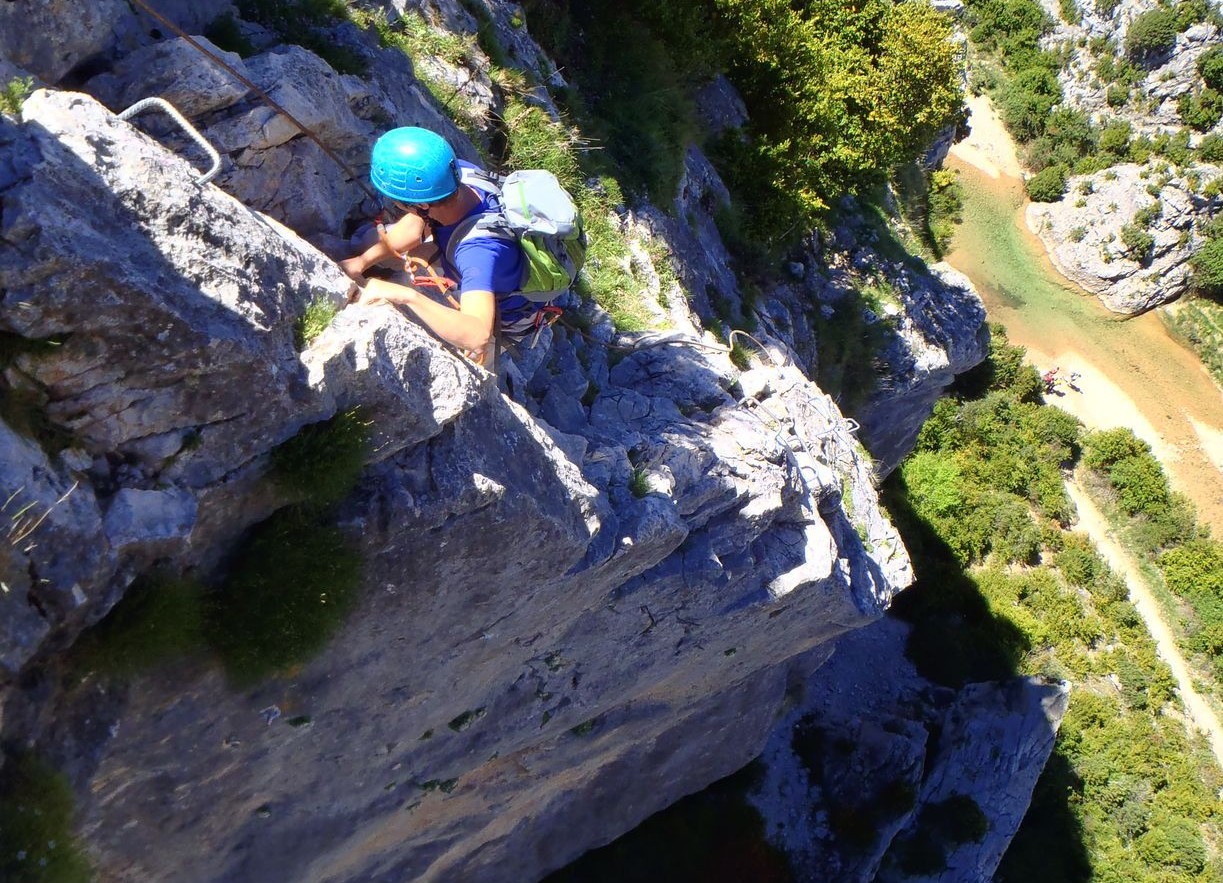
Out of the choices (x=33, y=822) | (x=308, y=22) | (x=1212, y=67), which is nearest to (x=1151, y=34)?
(x=1212, y=67)

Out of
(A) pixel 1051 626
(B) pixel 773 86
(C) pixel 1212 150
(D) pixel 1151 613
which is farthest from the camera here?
(C) pixel 1212 150

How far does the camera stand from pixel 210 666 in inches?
239

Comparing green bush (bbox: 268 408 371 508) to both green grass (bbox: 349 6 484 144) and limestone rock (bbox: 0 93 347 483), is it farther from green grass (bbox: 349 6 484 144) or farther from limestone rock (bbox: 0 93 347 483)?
green grass (bbox: 349 6 484 144)

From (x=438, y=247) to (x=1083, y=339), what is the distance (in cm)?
3658

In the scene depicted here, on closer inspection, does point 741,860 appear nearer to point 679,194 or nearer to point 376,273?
point 679,194

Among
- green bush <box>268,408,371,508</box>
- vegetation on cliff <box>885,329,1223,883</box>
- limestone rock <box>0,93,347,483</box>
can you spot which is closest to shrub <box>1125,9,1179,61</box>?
vegetation on cliff <box>885,329,1223,883</box>

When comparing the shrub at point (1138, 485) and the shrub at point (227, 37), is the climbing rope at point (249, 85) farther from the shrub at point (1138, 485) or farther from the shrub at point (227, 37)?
the shrub at point (1138, 485)

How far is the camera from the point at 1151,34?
3922 centimetres

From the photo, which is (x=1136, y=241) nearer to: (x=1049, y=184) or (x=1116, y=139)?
(x=1049, y=184)

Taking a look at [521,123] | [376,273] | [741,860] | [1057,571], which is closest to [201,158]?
[376,273]

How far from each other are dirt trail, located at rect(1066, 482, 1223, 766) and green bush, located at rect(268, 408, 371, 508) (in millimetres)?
31753

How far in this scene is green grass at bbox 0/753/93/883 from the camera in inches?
207

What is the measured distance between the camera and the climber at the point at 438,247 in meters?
6.51

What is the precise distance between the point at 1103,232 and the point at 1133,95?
7.16 metres
